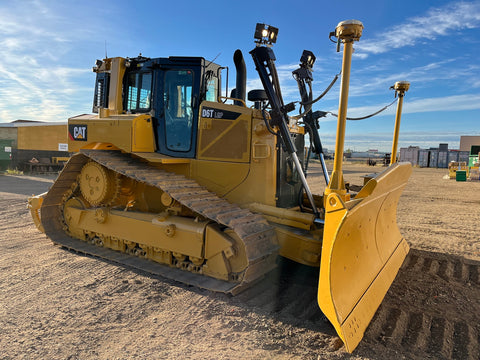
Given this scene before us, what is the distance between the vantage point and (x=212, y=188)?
527 centimetres

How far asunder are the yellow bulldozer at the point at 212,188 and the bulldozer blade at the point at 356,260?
22 mm

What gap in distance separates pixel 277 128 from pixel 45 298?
360cm

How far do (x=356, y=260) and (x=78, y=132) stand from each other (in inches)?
195

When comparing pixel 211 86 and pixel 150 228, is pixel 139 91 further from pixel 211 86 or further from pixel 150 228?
pixel 150 228

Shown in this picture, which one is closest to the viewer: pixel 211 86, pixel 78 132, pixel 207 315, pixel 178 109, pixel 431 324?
pixel 431 324

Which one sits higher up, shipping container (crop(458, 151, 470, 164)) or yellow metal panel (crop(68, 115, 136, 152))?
shipping container (crop(458, 151, 470, 164))

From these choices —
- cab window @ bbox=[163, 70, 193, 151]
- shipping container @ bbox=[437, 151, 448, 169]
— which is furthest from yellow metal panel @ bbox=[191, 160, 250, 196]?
shipping container @ bbox=[437, 151, 448, 169]

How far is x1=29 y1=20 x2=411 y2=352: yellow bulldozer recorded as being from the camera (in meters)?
3.78

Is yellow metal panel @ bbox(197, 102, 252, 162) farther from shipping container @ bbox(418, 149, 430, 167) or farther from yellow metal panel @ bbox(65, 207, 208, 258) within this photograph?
shipping container @ bbox(418, 149, 430, 167)

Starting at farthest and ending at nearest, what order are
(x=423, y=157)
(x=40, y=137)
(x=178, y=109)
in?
(x=423, y=157), (x=40, y=137), (x=178, y=109)

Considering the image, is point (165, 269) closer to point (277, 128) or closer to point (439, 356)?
point (277, 128)

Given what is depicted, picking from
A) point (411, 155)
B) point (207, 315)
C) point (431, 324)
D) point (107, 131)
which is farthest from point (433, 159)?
point (207, 315)

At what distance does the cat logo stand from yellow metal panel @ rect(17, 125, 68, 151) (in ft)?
58.0

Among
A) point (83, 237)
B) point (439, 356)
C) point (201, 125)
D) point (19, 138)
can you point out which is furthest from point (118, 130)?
point (19, 138)
